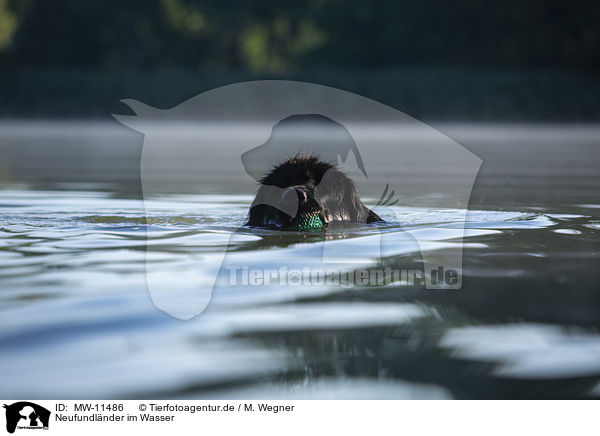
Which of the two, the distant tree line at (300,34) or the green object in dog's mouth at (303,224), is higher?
the distant tree line at (300,34)

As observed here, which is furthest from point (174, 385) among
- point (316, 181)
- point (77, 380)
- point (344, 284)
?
point (316, 181)

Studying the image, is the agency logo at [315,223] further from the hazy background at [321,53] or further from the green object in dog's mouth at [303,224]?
the hazy background at [321,53]

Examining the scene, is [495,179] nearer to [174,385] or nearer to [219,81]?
[174,385]

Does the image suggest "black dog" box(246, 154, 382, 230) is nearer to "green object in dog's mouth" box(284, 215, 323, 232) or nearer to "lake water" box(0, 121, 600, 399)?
"green object in dog's mouth" box(284, 215, 323, 232)

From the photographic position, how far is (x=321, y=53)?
174 feet
